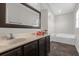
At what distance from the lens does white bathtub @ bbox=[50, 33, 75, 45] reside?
6.28 feet

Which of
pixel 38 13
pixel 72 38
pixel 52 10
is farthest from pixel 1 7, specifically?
pixel 72 38

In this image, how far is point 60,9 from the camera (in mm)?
1806

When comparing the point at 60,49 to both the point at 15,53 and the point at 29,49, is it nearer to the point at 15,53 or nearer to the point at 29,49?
the point at 29,49

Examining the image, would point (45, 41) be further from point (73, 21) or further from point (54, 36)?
point (73, 21)

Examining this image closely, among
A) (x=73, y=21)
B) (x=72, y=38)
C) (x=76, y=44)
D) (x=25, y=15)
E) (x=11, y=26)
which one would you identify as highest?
(x=25, y=15)

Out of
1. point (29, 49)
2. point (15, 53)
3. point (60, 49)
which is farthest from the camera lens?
point (60, 49)

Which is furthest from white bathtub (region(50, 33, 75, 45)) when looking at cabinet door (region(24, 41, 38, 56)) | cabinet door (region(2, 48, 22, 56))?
cabinet door (region(2, 48, 22, 56))

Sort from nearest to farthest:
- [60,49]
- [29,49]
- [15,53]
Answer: [15,53] < [29,49] < [60,49]

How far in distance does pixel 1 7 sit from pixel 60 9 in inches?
49.7

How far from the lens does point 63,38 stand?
2.01 m

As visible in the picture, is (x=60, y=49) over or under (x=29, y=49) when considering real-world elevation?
under

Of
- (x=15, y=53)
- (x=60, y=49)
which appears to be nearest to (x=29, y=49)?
(x=15, y=53)

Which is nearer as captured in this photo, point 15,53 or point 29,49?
point 15,53

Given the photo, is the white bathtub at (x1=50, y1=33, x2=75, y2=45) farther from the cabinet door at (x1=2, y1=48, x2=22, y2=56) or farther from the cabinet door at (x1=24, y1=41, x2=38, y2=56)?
the cabinet door at (x1=2, y1=48, x2=22, y2=56)
